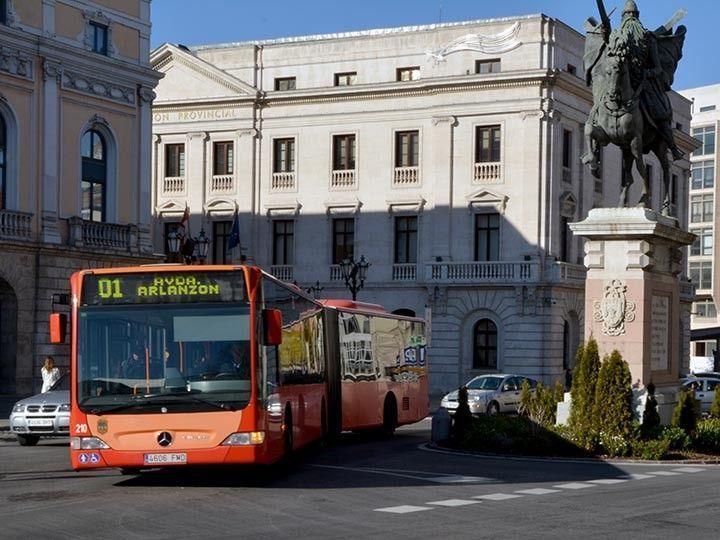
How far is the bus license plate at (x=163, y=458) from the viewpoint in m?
17.9

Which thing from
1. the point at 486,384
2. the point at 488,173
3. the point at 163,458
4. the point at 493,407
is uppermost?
the point at 488,173

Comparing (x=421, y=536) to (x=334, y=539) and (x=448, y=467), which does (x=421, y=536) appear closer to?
(x=334, y=539)

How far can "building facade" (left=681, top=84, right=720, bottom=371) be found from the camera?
110 metres

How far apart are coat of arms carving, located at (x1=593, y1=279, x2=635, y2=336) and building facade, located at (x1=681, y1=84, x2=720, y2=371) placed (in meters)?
87.1

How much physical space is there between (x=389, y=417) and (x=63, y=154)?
18.8m

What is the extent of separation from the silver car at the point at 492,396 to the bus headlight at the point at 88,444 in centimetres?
2269

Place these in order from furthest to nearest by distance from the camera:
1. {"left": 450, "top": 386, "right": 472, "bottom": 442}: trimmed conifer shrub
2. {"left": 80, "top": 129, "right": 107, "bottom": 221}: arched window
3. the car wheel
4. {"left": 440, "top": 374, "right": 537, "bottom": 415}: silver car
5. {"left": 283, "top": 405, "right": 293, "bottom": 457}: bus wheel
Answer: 1. {"left": 80, "top": 129, "right": 107, "bottom": 221}: arched window
2. {"left": 440, "top": 374, "right": 537, "bottom": 415}: silver car
3. the car wheel
4. {"left": 450, "top": 386, "right": 472, "bottom": 442}: trimmed conifer shrub
5. {"left": 283, "top": 405, "right": 293, "bottom": 457}: bus wheel

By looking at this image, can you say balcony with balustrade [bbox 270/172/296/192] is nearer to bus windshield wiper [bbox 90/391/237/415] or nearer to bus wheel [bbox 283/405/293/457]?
bus wheel [bbox 283/405/293/457]

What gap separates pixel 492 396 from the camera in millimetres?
40531

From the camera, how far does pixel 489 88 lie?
60062 mm

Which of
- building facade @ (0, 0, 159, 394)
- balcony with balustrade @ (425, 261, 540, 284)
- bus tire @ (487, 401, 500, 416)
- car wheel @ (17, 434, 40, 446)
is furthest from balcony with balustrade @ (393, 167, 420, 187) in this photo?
car wheel @ (17, 434, 40, 446)

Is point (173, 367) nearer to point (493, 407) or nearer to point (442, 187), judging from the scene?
point (493, 407)

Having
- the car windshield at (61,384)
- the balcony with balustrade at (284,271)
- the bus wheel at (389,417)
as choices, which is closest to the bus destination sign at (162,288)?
the car windshield at (61,384)

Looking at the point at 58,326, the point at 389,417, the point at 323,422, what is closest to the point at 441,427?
the point at 323,422
